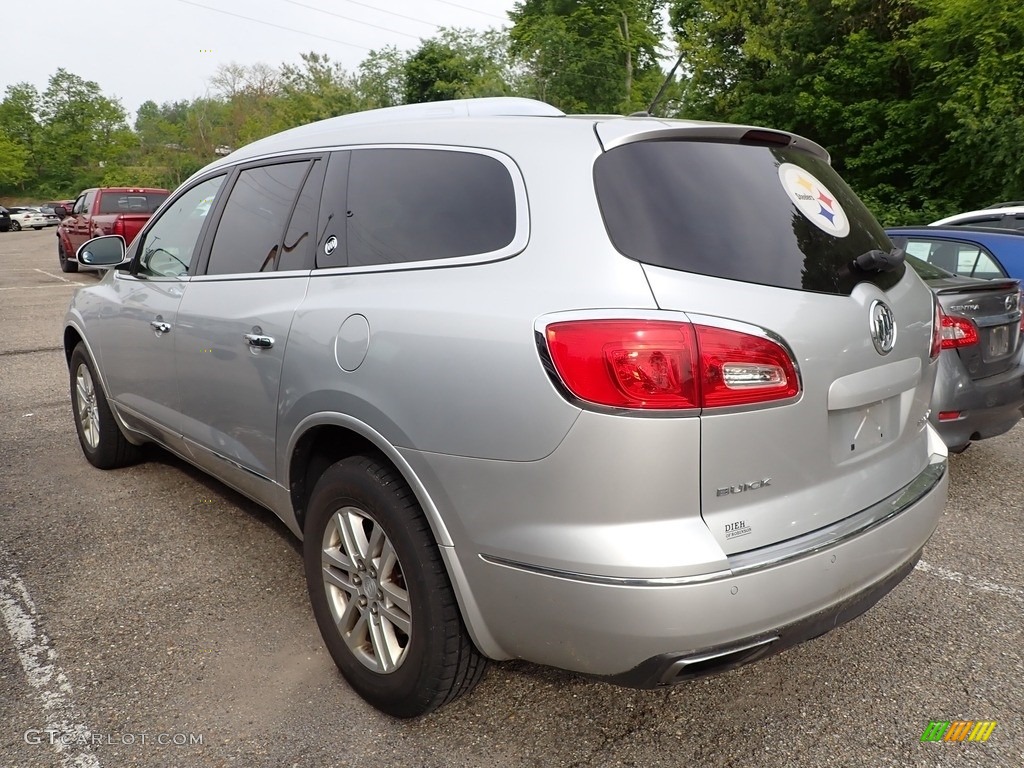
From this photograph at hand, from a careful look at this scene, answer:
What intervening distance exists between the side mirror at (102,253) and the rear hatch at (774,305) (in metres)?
3.41

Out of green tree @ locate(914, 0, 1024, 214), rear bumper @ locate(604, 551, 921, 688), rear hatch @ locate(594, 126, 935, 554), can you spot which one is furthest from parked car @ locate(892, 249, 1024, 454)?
green tree @ locate(914, 0, 1024, 214)

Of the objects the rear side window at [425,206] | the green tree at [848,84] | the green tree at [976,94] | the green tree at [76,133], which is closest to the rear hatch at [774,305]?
the rear side window at [425,206]

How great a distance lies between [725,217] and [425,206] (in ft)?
3.00

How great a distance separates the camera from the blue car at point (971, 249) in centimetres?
573

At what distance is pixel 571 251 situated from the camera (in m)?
2.07

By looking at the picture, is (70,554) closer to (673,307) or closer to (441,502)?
(441,502)

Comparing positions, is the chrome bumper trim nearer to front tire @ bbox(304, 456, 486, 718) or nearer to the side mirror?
front tire @ bbox(304, 456, 486, 718)

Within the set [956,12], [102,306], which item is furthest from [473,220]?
[956,12]

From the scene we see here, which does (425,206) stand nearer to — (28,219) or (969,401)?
(969,401)

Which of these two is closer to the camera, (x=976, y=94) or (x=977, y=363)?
(x=977, y=363)

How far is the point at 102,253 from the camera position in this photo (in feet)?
15.0

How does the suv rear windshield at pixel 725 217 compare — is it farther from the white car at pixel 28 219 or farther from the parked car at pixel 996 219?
the white car at pixel 28 219

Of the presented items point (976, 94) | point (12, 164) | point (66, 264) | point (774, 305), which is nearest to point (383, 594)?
point (774, 305)

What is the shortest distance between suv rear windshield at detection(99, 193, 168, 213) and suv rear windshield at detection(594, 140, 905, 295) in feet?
56.0
